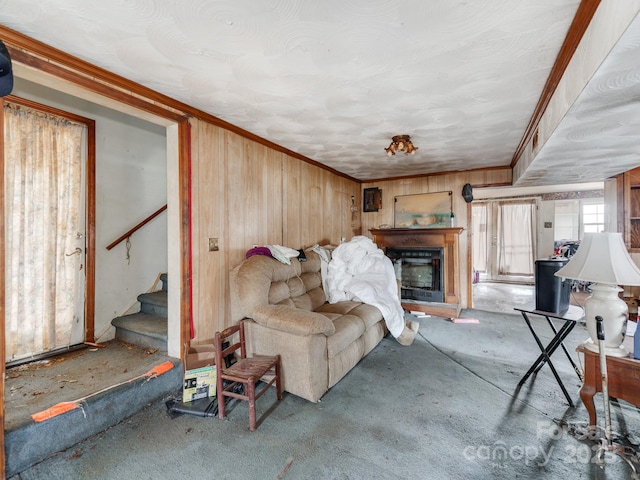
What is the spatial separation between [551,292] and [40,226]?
426 centimetres

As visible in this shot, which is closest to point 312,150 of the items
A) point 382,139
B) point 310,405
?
point 382,139

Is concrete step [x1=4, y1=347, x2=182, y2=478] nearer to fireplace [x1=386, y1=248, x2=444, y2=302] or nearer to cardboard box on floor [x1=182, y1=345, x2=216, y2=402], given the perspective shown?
cardboard box on floor [x1=182, y1=345, x2=216, y2=402]

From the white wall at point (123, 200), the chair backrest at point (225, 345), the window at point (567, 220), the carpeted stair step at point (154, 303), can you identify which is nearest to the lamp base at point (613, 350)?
the chair backrest at point (225, 345)

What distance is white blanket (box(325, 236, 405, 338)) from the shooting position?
325 centimetres

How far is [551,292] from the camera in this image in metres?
2.41

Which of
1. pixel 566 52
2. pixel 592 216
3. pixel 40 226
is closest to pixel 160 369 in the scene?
pixel 40 226

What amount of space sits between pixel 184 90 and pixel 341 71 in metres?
1.17

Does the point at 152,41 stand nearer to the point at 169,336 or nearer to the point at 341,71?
the point at 341,71

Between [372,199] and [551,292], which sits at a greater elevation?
[372,199]

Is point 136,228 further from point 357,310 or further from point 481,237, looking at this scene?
point 481,237

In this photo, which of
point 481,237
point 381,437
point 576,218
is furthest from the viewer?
point 481,237

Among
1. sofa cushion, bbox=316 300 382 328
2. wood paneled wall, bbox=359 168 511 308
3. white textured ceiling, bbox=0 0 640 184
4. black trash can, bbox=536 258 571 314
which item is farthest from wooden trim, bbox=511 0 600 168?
sofa cushion, bbox=316 300 382 328

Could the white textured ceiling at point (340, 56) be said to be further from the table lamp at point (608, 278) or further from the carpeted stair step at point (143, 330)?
the carpeted stair step at point (143, 330)

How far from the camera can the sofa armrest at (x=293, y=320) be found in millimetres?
2148
